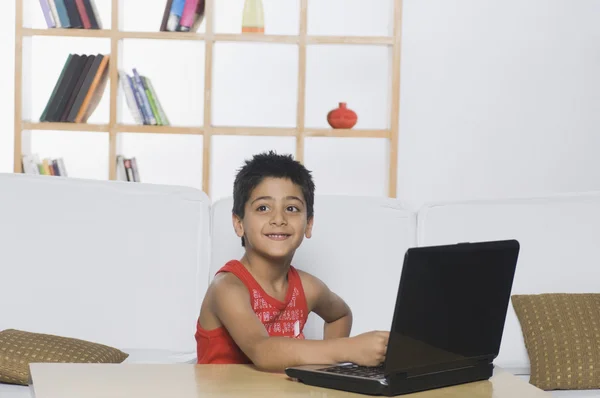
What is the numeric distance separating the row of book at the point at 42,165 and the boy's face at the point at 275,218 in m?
2.40

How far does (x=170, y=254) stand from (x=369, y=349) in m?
1.22

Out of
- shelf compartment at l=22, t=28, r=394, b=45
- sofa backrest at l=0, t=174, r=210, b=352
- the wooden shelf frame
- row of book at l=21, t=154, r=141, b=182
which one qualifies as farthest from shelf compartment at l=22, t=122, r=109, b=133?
sofa backrest at l=0, t=174, r=210, b=352

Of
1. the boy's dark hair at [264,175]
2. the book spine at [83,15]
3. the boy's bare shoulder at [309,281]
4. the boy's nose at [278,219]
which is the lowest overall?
the boy's bare shoulder at [309,281]

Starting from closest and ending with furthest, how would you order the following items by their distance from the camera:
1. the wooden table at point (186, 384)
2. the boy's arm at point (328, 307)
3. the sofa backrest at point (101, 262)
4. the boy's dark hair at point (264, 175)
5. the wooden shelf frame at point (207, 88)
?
the wooden table at point (186, 384), the boy's dark hair at point (264, 175), the boy's arm at point (328, 307), the sofa backrest at point (101, 262), the wooden shelf frame at point (207, 88)

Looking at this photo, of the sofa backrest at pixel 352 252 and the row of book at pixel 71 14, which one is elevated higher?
the row of book at pixel 71 14

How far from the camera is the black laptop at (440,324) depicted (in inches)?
51.2

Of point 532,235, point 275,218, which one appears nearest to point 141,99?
point 532,235

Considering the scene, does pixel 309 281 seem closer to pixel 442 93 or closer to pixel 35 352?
pixel 35 352

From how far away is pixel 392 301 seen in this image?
2.54 m

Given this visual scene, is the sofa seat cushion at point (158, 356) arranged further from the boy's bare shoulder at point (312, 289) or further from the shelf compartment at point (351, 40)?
the shelf compartment at point (351, 40)

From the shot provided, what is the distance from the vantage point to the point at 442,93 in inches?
190

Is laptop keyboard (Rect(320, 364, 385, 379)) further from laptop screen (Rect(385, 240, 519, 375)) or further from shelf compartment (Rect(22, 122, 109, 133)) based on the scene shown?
shelf compartment (Rect(22, 122, 109, 133))

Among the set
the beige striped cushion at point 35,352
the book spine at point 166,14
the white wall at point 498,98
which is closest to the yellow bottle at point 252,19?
the book spine at point 166,14

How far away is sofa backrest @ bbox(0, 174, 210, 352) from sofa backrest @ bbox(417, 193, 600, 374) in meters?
0.66
